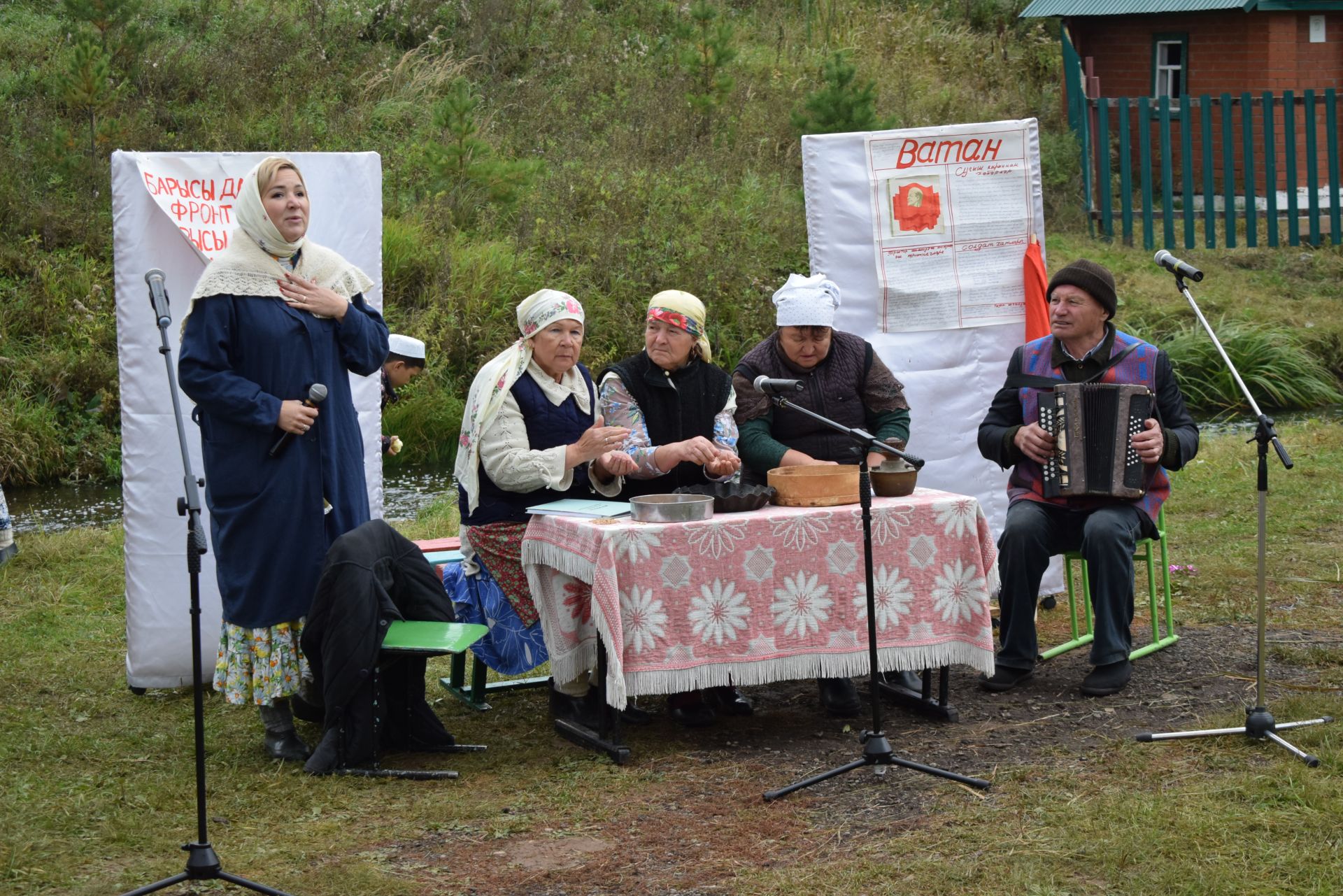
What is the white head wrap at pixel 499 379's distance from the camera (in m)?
4.86

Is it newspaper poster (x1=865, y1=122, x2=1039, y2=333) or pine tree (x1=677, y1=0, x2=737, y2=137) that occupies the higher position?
pine tree (x1=677, y1=0, x2=737, y2=137)

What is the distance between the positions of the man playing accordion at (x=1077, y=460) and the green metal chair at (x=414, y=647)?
76.5 inches

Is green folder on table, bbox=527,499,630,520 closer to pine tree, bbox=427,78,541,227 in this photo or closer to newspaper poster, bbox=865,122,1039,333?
newspaper poster, bbox=865,122,1039,333

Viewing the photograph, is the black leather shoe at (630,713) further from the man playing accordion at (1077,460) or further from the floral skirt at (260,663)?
the man playing accordion at (1077,460)

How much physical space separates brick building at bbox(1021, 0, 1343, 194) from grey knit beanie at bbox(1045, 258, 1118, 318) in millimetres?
10296

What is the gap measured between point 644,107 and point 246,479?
11851 millimetres

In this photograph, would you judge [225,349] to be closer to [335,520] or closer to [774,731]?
[335,520]

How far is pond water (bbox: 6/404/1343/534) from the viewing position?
9.20m

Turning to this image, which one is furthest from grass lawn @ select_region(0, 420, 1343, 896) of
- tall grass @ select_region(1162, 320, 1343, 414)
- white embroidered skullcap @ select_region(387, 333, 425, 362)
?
tall grass @ select_region(1162, 320, 1343, 414)

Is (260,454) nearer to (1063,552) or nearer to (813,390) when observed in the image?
(813,390)

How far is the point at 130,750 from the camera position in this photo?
468 cm

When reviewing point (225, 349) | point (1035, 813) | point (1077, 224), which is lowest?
point (1035, 813)

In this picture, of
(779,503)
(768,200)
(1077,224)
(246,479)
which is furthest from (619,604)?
(1077,224)

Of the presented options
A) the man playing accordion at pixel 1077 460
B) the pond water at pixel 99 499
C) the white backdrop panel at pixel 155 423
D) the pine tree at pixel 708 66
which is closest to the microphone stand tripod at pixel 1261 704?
the man playing accordion at pixel 1077 460
